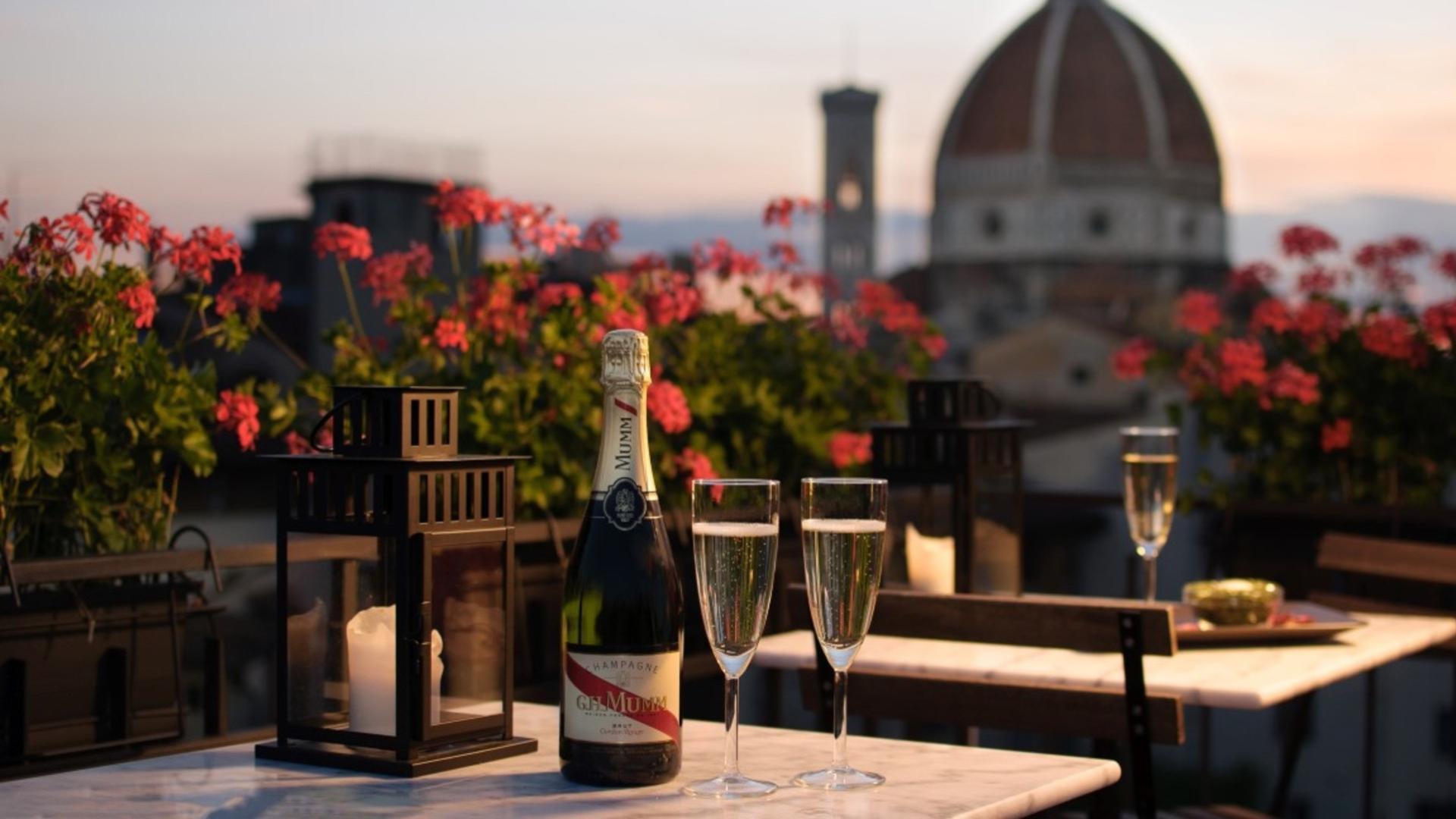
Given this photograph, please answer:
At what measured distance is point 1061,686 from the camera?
2596 millimetres

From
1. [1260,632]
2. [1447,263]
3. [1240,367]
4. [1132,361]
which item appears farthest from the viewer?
[1132,361]

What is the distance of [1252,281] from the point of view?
6176mm

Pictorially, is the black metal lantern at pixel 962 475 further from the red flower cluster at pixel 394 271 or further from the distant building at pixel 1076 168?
the distant building at pixel 1076 168

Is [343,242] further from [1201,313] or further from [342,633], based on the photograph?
[1201,313]

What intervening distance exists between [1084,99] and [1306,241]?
253 ft

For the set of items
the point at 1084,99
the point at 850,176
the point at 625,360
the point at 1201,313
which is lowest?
the point at 625,360

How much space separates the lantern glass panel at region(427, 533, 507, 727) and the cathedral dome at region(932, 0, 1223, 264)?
80143 mm

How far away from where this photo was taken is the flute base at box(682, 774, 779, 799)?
5.86 ft

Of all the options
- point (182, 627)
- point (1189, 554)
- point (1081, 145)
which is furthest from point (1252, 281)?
point (1081, 145)

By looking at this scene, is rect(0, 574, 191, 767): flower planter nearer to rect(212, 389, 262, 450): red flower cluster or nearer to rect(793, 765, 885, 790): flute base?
rect(212, 389, 262, 450): red flower cluster

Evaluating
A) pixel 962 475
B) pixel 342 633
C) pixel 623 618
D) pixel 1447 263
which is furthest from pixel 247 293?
pixel 1447 263

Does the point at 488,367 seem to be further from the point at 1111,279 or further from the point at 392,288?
the point at 1111,279

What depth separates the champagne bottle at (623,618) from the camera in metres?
1.82

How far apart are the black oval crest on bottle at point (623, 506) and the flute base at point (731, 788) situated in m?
0.25
